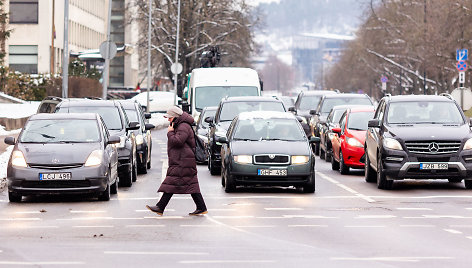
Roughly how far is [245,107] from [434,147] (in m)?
8.07

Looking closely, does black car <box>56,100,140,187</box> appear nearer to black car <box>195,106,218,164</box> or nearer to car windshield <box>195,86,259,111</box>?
black car <box>195,106,218,164</box>

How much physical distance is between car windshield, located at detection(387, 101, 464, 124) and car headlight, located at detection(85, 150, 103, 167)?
20.0ft

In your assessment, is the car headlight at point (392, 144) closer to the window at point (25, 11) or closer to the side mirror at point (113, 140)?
the side mirror at point (113, 140)

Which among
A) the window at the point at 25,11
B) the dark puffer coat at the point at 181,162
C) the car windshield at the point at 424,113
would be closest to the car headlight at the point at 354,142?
the car windshield at the point at 424,113

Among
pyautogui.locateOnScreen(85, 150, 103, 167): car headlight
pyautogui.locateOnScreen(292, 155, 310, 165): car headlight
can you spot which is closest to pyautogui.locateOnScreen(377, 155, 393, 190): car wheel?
pyautogui.locateOnScreen(292, 155, 310, 165): car headlight

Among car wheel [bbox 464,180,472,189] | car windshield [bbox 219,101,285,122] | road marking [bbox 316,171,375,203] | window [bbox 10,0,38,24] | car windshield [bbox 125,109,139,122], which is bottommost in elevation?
road marking [bbox 316,171,375,203]

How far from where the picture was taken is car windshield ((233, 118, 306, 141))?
23.0 metres

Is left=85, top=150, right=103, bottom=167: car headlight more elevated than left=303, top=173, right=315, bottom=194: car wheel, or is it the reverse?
left=85, top=150, right=103, bottom=167: car headlight

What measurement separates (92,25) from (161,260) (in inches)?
4590

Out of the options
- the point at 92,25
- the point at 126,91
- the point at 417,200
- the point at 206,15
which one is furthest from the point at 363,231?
the point at 92,25

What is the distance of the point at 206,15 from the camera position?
92062mm

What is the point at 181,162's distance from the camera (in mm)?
17594

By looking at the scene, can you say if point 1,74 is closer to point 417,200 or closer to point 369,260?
point 417,200

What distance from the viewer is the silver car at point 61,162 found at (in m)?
19.7
